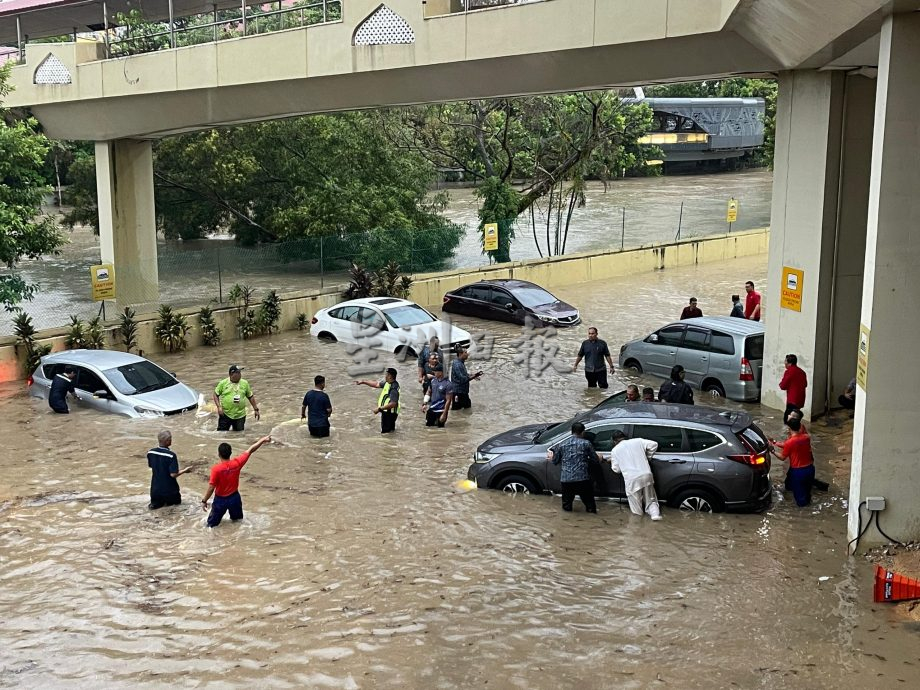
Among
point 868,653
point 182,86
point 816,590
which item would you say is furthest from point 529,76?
point 868,653

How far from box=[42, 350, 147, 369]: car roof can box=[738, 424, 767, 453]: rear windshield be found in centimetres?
1104

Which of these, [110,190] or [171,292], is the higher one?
[110,190]

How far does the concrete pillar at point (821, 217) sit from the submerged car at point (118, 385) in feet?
34.6

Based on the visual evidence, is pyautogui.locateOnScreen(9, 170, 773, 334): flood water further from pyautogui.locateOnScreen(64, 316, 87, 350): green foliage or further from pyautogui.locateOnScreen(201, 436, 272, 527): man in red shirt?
pyautogui.locateOnScreen(201, 436, 272, 527): man in red shirt

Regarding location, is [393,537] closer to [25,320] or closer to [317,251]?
[25,320]

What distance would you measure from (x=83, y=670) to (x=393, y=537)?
409 centimetres

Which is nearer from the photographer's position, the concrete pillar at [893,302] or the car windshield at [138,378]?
the concrete pillar at [893,302]

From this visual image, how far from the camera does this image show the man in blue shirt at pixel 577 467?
12.7 metres

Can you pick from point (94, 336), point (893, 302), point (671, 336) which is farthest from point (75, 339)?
point (893, 302)

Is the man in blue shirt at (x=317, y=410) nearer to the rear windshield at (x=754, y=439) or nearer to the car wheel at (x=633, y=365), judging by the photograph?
the rear windshield at (x=754, y=439)

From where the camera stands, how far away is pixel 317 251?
2950cm

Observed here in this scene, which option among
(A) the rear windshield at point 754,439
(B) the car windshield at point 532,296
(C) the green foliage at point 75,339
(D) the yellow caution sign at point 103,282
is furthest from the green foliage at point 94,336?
(A) the rear windshield at point 754,439

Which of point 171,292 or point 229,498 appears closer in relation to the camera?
point 229,498

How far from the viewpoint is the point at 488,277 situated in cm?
3111
